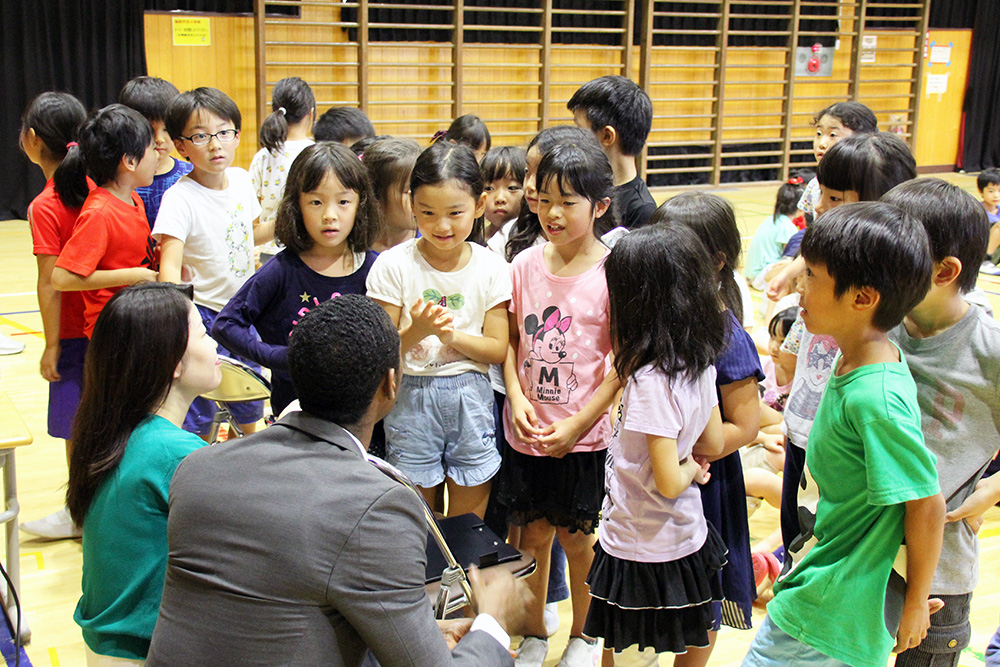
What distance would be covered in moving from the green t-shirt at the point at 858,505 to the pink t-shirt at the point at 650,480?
229mm

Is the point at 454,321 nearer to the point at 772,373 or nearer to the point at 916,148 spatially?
the point at 772,373

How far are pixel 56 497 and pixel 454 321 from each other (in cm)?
181

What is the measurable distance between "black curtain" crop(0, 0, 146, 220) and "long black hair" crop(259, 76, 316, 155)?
4582mm

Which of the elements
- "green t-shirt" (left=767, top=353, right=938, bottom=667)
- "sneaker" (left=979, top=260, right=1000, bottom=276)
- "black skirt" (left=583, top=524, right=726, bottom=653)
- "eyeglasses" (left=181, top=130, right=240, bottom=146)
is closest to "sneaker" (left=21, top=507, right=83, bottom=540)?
"eyeglasses" (left=181, top=130, right=240, bottom=146)

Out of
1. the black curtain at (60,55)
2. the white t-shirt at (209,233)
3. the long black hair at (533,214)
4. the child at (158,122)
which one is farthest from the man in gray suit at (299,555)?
the black curtain at (60,55)

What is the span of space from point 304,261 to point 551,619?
1.12m

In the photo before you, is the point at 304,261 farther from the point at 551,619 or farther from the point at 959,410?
the point at 959,410

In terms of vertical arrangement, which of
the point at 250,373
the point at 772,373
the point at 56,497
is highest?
the point at 250,373

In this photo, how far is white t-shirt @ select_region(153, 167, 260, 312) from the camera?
2588 mm

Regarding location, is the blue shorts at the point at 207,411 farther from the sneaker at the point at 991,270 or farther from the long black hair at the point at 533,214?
the sneaker at the point at 991,270

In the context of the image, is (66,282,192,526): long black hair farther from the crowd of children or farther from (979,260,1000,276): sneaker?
(979,260,1000,276): sneaker

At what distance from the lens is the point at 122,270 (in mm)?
2518

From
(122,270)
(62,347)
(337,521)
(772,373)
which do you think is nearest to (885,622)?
(337,521)

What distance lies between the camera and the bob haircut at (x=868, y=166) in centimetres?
189
